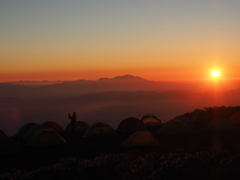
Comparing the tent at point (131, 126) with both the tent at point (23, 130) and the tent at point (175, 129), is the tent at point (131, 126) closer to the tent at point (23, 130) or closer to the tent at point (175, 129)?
the tent at point (175, 129)

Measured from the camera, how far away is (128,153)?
13.7 metres

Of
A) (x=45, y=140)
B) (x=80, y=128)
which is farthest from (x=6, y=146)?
(x=80, y=128)

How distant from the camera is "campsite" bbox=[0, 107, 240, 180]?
8.95 meters

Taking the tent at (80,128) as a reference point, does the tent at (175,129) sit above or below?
above

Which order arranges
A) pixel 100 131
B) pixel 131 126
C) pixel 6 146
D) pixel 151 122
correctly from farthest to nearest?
pixel 151 122, pixel 131 126, pixel 100 131, pixel 6 146

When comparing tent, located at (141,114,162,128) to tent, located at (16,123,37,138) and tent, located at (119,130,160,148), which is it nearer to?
tent, located at (119,130,160,148)

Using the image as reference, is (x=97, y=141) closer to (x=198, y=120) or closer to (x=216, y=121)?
(x=216, y=121)

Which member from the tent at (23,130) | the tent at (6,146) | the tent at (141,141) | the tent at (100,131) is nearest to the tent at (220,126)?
the tent at (141,141)

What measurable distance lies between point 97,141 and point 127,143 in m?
3.07

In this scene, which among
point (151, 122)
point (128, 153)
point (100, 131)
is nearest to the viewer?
point (128, 153)

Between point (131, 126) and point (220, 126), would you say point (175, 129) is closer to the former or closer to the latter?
point (131, 126)

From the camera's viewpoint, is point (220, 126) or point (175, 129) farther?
point (220, 126)

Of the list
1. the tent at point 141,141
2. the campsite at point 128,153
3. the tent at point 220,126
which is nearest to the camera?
the campsite at point 128,153

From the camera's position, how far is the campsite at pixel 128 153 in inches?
352
